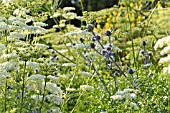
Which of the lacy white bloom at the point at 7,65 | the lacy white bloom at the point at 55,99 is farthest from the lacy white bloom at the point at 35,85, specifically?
the lacy white bloom at the point at 7,65

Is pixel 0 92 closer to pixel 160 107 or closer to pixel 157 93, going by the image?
pixel 160 107

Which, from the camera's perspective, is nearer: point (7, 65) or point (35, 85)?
point (7, 65)

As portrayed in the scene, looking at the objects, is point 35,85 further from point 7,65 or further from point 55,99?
point 7,65

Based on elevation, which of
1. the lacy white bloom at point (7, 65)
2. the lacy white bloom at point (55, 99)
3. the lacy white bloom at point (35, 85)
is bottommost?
the lacy white bloom at point (55, 99)

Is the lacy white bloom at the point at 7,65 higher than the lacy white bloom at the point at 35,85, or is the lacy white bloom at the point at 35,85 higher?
the lacy white bloom at the point at 7,65

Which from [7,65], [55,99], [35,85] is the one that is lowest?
[55,99]

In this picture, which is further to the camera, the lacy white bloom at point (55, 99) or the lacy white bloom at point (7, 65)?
the lacy white bloom at point (55, 99)

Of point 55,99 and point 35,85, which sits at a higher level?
point 35,85

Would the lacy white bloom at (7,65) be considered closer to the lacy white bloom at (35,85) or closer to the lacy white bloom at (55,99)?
the lacy white bloom at (35,85)

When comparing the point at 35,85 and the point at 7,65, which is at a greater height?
the point at 7,65

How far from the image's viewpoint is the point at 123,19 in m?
8.74

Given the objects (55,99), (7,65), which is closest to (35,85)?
(55,99)

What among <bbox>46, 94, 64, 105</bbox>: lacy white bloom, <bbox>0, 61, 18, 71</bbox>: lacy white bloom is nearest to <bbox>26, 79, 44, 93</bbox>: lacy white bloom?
<bbox>46, 94, 64, 105</bbox>: lacy white bloom

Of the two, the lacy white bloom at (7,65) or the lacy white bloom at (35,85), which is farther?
the lacy white bloom at (35,85)
